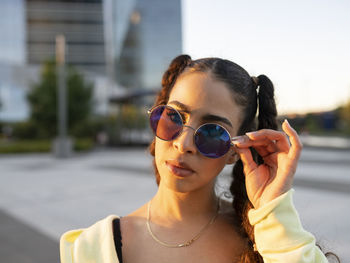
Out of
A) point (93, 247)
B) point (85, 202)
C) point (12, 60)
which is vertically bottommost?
point (85, 202)

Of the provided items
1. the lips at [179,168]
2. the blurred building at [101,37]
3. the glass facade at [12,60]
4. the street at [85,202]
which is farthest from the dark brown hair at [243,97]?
the glass facade at [12,60]

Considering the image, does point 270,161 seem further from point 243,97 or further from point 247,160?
point 243,97

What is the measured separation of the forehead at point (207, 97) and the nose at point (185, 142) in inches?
2.2

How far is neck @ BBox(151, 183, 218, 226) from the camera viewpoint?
4.13ft

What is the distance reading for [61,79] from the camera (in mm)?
16609

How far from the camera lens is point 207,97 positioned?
1.17m

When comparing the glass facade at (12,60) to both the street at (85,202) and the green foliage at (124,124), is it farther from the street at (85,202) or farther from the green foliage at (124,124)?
the street at (85,202)

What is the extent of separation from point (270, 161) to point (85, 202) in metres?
5.85

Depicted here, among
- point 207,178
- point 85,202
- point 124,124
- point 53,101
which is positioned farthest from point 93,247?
point 53,101

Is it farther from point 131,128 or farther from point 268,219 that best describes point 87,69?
point 268,219

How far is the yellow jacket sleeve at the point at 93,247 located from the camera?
117 centimetres

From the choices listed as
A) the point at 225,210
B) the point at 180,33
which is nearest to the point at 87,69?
the point at 180,33

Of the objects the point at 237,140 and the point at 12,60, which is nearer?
the point at 237,140

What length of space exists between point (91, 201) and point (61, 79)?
37.3 ft
